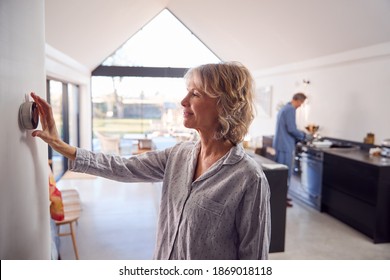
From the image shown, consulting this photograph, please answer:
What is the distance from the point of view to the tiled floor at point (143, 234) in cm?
245

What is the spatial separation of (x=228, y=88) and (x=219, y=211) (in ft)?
Result: 1.00

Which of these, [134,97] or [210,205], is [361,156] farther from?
[134,97]

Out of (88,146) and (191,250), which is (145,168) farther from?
(88,146)

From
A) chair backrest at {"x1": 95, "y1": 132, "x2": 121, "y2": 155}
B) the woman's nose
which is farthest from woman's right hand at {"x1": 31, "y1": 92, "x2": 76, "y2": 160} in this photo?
chair backrest at {"x1": 95, "y1": 132, "x2": 121, "y2": 155}

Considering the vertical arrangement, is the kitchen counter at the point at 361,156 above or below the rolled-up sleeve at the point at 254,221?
below

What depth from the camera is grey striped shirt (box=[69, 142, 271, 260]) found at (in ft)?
2.64

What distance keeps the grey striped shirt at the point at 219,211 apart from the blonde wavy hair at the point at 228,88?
78 mm

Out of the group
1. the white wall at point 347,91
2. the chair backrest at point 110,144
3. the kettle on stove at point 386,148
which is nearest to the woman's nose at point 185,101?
the kettle on stove at point 386,148

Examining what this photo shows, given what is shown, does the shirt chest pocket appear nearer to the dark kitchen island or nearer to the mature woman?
the mature woman

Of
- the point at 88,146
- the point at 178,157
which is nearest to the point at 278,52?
the point at 88,146


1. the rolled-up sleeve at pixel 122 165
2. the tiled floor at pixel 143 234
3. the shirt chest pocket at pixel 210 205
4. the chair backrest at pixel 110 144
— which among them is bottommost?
the tiled floor at pixel 143 234

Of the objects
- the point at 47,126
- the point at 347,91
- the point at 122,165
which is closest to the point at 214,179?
the point at 122,165

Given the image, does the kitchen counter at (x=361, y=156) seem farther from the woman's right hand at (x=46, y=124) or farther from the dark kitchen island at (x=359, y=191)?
the woman's right hand at (x=46, y=124)
